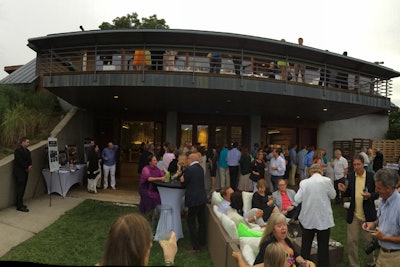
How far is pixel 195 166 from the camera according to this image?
5.22 metres

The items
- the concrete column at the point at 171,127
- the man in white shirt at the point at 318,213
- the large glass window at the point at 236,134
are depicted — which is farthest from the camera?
the large glass window at the point at 236,134

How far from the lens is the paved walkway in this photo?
549 cm

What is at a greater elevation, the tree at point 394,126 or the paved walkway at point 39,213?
the tree at point 394,126

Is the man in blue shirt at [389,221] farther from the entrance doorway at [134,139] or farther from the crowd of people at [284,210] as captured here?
the entrance doorway at [134,139]

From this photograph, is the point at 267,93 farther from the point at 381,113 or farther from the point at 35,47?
the point at 381,113

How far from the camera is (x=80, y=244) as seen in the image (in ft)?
17.5

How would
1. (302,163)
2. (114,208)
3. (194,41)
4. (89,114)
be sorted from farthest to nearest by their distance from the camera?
1. (89,114)
2. (302,163)
3. (194,41)
4. (114,208)

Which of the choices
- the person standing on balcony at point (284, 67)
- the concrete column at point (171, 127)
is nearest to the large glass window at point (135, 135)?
the concrete column at point (171, 127)

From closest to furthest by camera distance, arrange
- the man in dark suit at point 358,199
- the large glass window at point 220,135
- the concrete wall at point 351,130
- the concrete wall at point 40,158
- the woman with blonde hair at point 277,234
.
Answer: the woman with blonde hair at point 277,234 → the man in dark suit at point 358,199 → the concrete wall at point 40,158 → the large glass window at point 220,135 → the concrete wall at point 351,130

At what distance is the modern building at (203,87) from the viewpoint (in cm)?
908

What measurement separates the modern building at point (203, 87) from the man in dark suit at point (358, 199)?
16.7 feet

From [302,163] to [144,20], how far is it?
17.6m

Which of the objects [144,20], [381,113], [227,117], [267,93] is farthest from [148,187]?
[144,20]

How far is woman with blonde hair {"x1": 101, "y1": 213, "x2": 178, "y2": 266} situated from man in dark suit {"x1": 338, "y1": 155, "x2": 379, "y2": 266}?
3.75 m
